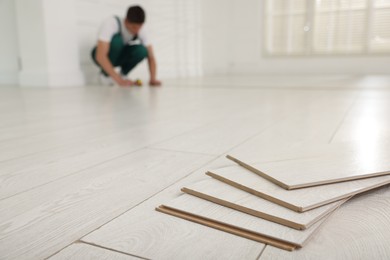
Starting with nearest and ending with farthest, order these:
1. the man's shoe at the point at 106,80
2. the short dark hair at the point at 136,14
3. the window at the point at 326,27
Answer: the short dark hair at the point at 136,14
the man's shoe at the point at 106,80
the window at the point at 326,27

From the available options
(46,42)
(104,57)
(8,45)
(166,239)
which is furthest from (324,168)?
(8,45)

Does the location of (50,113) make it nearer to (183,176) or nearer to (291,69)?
(183,176)

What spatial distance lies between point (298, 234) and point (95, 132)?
955 millimetres

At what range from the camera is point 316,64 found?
7.01 m

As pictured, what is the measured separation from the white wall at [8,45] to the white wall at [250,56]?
3.67 metres

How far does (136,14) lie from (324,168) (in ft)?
10.1

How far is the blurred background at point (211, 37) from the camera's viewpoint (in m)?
3.79

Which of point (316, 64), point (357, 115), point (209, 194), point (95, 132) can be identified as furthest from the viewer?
point (316, 64)

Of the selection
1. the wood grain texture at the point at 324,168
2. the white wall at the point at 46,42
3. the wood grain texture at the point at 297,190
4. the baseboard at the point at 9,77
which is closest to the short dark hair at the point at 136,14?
the white wall at the point at 46,42

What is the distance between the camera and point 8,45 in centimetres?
405

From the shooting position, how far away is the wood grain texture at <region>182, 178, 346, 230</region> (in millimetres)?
511

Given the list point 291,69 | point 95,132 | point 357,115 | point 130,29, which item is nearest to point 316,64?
point 291,69

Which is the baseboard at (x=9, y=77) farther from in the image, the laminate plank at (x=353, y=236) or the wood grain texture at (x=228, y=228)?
the laminate plank at (x=353, y=236)

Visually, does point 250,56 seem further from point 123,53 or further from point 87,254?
point 87,254
